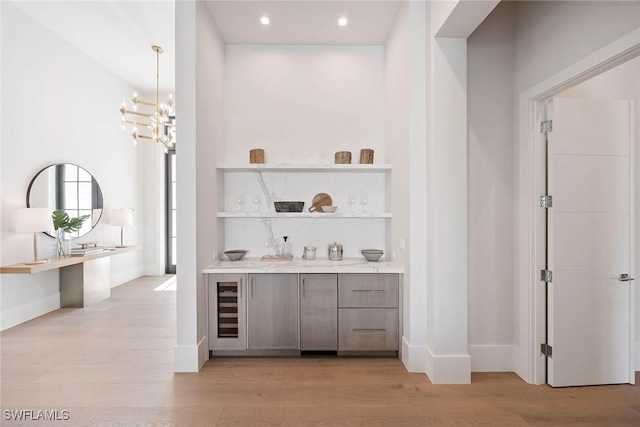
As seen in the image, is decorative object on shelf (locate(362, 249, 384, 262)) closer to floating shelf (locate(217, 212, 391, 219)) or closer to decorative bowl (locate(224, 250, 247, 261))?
floating shelf (locate(217, 212, 391, 219))

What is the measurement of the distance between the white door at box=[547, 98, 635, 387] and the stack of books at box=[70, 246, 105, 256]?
5.71 metres

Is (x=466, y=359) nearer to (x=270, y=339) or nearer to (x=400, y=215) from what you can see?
(x=400, y=215)

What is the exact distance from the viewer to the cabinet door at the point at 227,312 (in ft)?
10.7

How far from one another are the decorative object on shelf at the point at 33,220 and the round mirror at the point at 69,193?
0.35 meters

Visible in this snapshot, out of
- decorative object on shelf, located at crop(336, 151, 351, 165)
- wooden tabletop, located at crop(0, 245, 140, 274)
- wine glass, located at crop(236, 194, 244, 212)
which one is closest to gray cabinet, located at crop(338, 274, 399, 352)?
decorative object on shelf, located at crop(336, 151, 351, 165)

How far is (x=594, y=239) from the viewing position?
2729 mm

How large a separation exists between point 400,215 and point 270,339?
65.4 inches

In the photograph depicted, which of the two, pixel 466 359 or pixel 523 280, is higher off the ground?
pixel 523 280

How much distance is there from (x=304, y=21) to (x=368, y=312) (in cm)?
287

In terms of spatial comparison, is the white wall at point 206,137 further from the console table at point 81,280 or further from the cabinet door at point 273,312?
the console table at point 81,280

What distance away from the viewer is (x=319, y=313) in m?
3.28

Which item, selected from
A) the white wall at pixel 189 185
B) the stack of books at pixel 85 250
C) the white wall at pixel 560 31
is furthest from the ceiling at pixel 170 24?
the stack of books at pixel 85 250

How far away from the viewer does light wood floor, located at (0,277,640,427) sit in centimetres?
232

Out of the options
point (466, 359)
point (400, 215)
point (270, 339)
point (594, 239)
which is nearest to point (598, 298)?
point (594, 239)
